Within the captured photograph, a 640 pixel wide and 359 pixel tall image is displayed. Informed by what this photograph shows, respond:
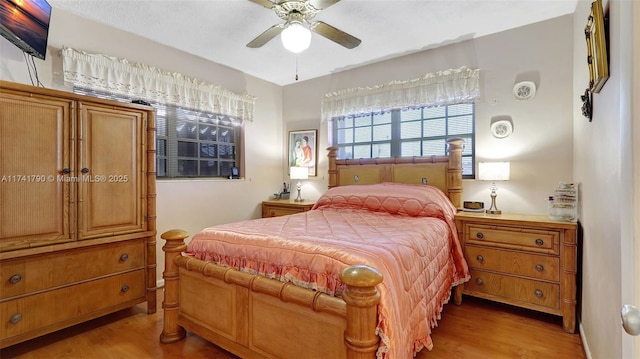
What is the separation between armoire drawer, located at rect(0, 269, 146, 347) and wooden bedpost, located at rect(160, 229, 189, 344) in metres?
0.57

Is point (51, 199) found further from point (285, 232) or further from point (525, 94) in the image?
point (525, 94)

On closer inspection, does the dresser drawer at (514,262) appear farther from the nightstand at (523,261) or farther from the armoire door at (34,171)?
the armoire door at (34,171)

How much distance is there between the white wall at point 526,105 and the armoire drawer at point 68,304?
3.24m

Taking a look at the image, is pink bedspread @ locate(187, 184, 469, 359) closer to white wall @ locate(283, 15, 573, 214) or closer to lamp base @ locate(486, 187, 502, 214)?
lamp base @ locate(486, 187, 502, 214)

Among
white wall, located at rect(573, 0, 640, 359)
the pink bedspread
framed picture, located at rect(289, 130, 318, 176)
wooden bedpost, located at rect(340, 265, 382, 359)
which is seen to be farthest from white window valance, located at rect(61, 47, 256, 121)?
white wall, located at rect(573, 0, 640, 359)

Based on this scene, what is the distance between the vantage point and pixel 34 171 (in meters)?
1.98

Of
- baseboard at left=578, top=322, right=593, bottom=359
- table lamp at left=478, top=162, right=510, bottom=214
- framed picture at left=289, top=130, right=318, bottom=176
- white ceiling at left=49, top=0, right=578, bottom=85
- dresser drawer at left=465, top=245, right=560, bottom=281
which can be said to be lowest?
baseboard at left=578, top=322, right=593, bottom=359

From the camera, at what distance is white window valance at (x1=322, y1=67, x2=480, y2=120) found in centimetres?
312

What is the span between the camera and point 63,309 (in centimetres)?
210

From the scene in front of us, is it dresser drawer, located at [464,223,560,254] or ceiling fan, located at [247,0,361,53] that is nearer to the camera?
ceiling fan, located at [247,0,361,53]

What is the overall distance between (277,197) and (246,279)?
2.79m

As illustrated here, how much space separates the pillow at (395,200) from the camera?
2.71 metres

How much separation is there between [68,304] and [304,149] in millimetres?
2999

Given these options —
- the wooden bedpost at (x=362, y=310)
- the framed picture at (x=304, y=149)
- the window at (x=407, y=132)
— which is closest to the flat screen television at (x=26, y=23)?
the wooden bedpost at (x=362, y=310)
